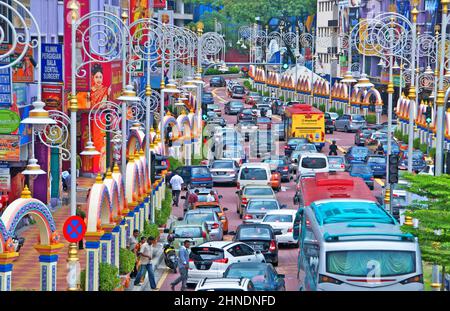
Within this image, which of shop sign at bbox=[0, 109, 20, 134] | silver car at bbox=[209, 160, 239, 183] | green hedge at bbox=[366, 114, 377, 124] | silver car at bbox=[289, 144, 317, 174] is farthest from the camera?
green hedge at bbox=[366, 114, 377, 124]

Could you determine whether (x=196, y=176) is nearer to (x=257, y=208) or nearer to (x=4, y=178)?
(x=257, y=208)

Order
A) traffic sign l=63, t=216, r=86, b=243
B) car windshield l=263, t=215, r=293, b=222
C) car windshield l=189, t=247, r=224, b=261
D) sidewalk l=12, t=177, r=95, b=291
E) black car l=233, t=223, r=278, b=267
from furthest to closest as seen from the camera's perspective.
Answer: car windshield l=263, t=215, r=293, b=222
black car l=233, t=223, r=278, b=267
sidewalk l=12, t=177, r=95, b=291
car windshield l=189, t=247, r=224, b=261
traffic sign l=63, t=216, r=86, b=243

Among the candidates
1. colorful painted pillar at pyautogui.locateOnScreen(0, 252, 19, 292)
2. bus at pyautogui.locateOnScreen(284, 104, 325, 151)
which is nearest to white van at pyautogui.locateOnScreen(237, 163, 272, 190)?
bus at pyautogui.locateOnScreen(284, 104, 325, 151)

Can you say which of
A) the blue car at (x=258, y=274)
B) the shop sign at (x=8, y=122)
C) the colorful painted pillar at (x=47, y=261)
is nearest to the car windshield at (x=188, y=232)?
the shop sign at (x=8, y=122)

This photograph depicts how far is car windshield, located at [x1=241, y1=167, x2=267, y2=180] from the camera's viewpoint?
174 feet

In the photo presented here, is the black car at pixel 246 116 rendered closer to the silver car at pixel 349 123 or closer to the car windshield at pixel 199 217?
the silver car at pixel 349 123

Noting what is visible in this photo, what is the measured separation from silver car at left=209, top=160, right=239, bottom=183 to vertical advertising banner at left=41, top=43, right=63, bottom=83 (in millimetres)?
23519

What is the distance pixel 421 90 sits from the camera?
10269 cm

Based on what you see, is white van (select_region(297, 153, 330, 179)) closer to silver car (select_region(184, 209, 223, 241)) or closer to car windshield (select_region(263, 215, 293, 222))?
car windshield (select_region(263, 215, 293, 222))

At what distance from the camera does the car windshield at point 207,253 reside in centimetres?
3039

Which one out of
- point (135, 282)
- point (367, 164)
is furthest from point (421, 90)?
point (135, 282)

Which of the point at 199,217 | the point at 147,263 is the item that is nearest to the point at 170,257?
the point at 147,263

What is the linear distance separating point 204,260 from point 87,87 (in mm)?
21137

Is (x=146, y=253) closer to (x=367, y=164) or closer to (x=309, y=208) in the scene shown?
(x=309, y=208)
